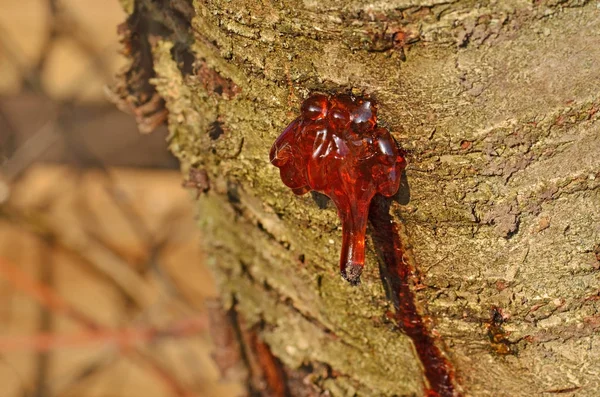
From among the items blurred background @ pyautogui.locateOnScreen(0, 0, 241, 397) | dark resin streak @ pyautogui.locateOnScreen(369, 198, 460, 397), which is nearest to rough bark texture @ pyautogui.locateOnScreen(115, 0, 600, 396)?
dark resin streak @ pyautogui.locateOnScreen(369, 198, 460, 397)

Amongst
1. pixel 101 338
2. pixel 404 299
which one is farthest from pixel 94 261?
pixel 404 299

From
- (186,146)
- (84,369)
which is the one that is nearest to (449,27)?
(186,146)

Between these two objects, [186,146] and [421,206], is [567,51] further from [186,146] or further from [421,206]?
[186,146]

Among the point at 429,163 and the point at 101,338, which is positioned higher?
the point at 101,338

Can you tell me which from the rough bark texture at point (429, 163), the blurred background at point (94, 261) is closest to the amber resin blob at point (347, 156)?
the rough bark texture at point (429, 163)

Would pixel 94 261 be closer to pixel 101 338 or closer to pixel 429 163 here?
pixel 101 338

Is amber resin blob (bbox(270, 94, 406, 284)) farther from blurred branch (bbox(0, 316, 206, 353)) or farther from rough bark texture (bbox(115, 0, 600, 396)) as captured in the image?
blurred branch (bbox(0, 316, 206, 353))
